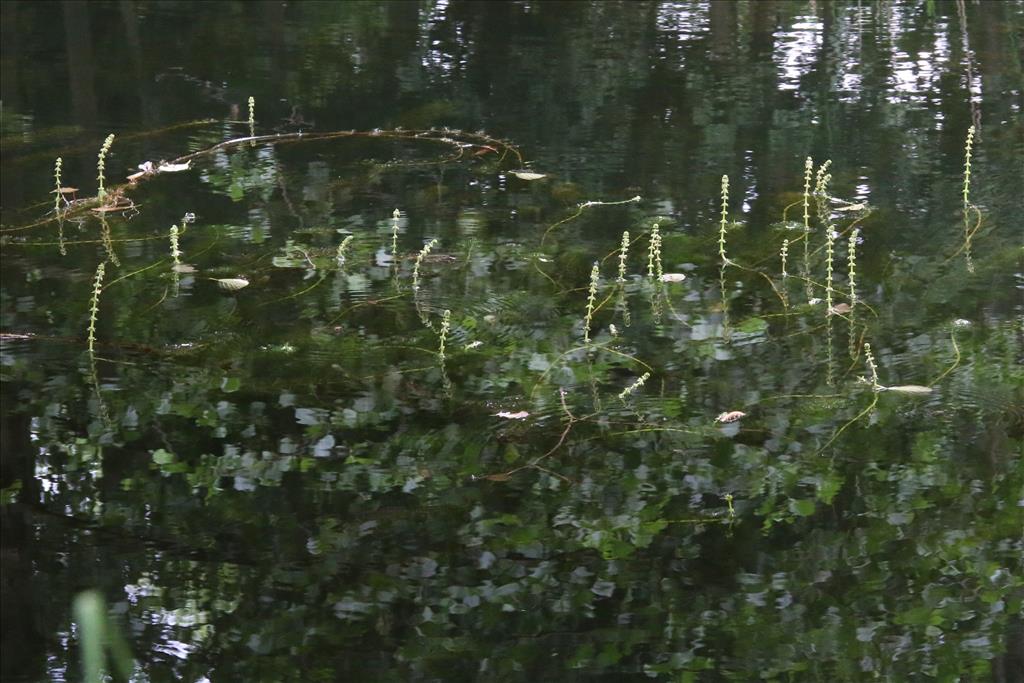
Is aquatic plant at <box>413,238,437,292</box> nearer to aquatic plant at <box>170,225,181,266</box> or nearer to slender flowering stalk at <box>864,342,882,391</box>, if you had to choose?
aquatic plant at <box>170,225,181,266</box>

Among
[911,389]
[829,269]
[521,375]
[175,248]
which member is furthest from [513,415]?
[175,248]

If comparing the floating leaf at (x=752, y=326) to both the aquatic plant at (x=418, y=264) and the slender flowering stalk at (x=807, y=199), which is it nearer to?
the slender flowering stalk at (x=807, y=199)

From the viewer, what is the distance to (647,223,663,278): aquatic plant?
10.9 feet

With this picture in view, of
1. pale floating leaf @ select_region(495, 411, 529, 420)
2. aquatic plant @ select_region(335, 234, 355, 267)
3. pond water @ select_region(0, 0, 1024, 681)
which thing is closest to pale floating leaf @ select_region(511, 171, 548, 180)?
pond water @ select_region(0, 0, 1024, 681)

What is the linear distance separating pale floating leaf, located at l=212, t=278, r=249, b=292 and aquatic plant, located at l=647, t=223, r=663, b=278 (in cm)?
116

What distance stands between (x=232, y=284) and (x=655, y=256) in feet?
4.04

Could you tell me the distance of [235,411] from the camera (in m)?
2.79

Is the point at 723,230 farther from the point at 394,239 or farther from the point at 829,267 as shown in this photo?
the point at 394,239

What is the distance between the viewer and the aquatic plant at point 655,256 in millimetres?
3322

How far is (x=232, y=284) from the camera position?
11.3 ft

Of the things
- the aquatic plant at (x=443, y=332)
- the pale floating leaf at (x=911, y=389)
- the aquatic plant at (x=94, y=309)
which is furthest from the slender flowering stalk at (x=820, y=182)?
the aquatic plant at (x=94, y=309)

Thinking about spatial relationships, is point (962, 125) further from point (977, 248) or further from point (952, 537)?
point (952, 537)

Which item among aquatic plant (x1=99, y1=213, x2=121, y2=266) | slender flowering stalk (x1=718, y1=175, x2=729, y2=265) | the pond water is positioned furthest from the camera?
aquatic plant (x1=99, y1=213, x2=121, y2=266)

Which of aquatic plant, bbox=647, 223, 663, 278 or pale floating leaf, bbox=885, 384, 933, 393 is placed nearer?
pale floating leaf, bbox=885, 384, 933, 393
